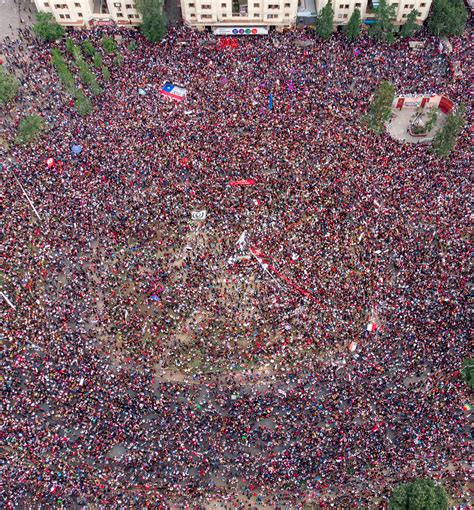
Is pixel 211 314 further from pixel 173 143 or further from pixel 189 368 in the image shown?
pixel 173 143

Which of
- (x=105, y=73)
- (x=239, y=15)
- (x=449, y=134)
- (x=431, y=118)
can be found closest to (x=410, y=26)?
(x=431, y=118)

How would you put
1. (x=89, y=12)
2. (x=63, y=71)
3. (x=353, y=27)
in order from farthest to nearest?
1. (x=89, y=12)
2. (x=353, y=27)
3. (x=63, y=71)

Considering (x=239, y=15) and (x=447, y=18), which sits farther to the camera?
(x=239, y=15)

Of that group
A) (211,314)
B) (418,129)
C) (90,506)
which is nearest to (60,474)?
(90,506)

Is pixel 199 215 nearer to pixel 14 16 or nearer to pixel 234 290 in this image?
pixel 234 290

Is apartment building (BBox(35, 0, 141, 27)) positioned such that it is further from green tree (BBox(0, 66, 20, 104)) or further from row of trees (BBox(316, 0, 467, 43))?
row of trees (BBox(316, 0, 467, 43))

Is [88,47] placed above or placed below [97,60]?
above

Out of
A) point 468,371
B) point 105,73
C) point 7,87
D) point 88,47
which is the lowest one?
point 468,371

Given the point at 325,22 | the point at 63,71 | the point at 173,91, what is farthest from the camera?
the point at 325,22
